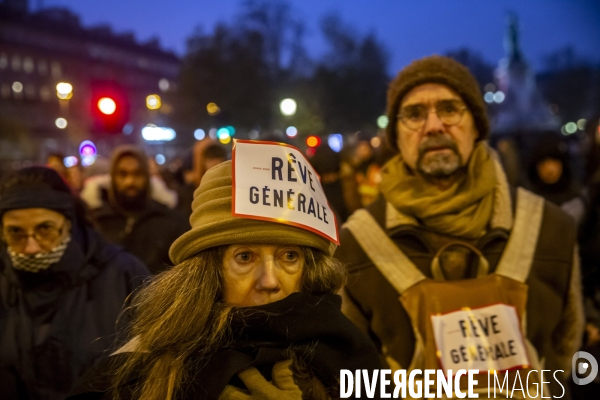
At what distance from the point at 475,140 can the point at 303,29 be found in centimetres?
4581

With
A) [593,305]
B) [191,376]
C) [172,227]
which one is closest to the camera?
[191,376]

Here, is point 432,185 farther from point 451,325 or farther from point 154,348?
point 154,348

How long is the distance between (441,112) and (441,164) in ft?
1.02

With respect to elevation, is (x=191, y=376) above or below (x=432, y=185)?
below

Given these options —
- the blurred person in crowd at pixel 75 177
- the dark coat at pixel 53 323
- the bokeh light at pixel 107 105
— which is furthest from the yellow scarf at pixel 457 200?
the blurred person in crowd at pixel 75 177

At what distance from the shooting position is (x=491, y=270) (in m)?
3.36

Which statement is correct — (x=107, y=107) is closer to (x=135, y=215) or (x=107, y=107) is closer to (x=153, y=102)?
(x=135, y=215)

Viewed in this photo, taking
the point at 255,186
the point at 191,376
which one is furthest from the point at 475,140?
the point at 191,376

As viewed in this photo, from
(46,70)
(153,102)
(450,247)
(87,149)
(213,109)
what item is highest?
(46,70)

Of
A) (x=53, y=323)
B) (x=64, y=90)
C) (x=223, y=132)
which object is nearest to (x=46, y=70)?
(x=223, y=132)

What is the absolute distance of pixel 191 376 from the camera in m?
2.38

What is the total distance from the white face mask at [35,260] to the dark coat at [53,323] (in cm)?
4

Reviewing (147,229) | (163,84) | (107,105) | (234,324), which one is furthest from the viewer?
(163,84)

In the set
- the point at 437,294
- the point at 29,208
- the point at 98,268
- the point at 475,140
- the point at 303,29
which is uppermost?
the point at 303,29
